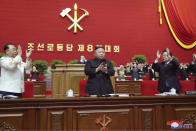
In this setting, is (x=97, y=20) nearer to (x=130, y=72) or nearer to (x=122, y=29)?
(x=122, y=29)

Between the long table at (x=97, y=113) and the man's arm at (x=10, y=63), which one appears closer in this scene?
the long table at (x=97, y=113)

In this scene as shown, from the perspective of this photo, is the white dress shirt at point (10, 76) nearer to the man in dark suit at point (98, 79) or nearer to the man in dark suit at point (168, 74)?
the man in dark suit at point (98, 79)

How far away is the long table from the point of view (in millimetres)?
1500

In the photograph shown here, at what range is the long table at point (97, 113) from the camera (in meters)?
1.50

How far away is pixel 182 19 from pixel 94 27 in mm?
3626

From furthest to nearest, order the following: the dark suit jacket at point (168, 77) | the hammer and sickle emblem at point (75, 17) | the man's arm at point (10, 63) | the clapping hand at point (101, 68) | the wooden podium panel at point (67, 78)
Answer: the hammer and sickle emblem at point (75, 17)
the wooden podium panel at point (67, 78)
the dark suit jacket at point (168, 77)
the clapping hand at point (101, 68)
the man's arm at point (10, 63)

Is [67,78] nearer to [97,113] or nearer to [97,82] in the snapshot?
[97,82]

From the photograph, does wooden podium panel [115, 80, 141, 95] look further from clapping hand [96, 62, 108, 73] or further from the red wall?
clapping hand [96, 62, 108, 73]

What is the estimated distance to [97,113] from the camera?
161cm

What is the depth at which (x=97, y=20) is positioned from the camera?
8312mm

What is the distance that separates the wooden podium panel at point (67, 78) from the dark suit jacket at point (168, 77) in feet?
7.70

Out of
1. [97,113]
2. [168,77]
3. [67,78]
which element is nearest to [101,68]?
[97,113]

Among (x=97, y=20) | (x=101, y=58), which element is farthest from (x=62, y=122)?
(x=97, y=20)

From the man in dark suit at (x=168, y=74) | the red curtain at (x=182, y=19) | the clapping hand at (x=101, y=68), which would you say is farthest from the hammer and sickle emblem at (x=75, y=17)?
the clapping hand at (x=101, y=68)
